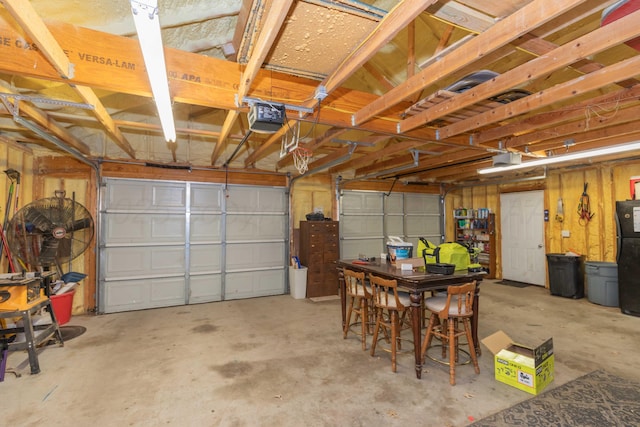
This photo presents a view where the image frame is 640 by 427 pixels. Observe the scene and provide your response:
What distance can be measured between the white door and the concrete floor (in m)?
2.25

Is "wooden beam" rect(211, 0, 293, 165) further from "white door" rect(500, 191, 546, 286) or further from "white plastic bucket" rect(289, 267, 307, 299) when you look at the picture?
"white door" rect(500, 191, 546, 286)

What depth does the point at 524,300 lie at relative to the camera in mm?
5445

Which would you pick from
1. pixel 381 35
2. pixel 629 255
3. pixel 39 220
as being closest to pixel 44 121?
pixel 39 220

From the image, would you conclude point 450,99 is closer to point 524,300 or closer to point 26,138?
point 524,300

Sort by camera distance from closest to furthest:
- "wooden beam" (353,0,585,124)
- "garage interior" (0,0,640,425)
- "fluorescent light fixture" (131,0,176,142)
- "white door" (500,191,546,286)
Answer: "fluorescent light fixture" (131,0,176,142) < "wooden beam" (353,0,585,124) < "garage interior" (0,0,640,425) < "white door" (500,191,546,286)

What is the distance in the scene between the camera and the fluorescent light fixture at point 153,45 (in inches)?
43.2

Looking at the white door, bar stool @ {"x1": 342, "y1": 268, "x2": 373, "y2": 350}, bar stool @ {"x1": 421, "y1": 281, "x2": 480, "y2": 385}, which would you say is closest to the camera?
bar stool @ {"x1": 421, "y1": 281, "x2": 480, "y2": 385}

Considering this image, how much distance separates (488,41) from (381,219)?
5.67 m

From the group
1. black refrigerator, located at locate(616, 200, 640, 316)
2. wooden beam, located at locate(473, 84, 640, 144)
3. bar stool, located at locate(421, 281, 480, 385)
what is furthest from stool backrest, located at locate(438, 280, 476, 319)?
black refrigerator, located at locate(616, 200, 640, 316)

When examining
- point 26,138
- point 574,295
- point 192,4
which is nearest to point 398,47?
point 192,4

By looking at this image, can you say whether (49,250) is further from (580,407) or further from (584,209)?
(584,209)

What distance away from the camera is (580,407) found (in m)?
2.31

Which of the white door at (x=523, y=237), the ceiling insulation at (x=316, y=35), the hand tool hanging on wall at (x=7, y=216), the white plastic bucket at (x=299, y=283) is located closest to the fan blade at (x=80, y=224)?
the hand tool hanging on wall at (x=7, y=216)

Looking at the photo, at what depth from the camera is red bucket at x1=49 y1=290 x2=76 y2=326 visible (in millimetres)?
4094
